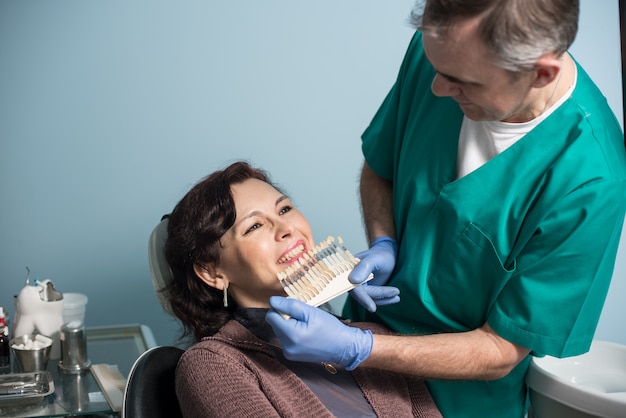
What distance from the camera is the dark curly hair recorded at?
188cm

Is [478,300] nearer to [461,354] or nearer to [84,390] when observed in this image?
[461,354]

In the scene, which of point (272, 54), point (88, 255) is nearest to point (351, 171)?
point (272, 54)

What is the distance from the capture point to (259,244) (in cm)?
185

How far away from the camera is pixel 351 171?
2992 millimetres

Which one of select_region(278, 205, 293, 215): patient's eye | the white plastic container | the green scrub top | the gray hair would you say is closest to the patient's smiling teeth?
select_region(278, 205, 293, 215): patient's eye

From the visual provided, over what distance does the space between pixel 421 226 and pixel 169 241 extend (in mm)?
578

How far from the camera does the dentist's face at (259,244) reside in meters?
1.85

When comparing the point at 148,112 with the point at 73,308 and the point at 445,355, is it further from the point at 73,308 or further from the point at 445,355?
the point at 445,355

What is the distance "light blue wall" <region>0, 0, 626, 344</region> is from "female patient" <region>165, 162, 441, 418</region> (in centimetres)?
92

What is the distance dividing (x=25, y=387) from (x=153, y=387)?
1.78 feet

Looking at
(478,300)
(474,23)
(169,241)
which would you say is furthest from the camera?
(169,241)

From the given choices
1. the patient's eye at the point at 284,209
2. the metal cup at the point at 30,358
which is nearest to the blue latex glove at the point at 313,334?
the patient's eye at the point at 284,209

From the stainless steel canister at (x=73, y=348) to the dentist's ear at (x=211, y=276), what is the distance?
519 millimetres

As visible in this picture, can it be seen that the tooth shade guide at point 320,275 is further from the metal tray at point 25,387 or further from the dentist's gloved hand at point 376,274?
the metal tray at point 25,387
